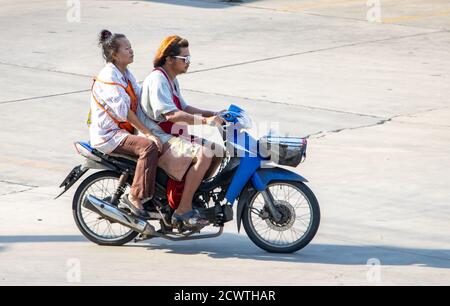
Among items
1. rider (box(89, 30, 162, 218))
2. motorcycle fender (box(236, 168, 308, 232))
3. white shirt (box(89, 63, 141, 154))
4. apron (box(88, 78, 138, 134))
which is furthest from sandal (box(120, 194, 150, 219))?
motorcycle fender (box(236, 168, 308, 232))

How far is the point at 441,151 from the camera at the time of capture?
12.7 metres

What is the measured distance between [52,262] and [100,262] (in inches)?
14.7

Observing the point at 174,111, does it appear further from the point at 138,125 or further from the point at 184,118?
the point at 138,125

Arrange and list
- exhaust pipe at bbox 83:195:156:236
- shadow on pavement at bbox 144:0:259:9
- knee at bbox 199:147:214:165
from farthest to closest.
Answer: shadow on pavement at bbox 144:0:259:9 < exhaust pipe at bbox 83:195:156:236 < knee at bbox 199:147:214:165

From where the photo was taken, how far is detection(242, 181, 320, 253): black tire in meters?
8.94

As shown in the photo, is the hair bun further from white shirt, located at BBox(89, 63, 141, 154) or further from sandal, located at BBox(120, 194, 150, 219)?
sandal, located at BBox(120, 194, 150, 219)

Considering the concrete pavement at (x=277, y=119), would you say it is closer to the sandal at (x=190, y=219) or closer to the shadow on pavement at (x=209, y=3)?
the shadow on pavement at (x=209, y=3)

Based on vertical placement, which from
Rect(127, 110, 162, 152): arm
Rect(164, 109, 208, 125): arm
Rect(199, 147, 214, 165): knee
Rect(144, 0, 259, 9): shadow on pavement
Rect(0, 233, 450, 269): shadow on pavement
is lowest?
Rect(0, 233, 450, 269): shadow on pavement

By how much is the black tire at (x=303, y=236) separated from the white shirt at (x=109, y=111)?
1.15 metres

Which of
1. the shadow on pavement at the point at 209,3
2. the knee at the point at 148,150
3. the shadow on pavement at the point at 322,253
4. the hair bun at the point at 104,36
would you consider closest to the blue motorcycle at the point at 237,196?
the shadow on pavement at the point at 322,253

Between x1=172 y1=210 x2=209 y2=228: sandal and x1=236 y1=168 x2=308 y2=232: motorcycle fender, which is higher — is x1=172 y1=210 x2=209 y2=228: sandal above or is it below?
below

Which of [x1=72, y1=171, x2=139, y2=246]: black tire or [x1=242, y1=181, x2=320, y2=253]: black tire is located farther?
[x1=72, y1=171, x2=139, y2=246]: black tire

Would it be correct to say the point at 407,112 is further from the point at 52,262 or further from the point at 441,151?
the point at 52,262
